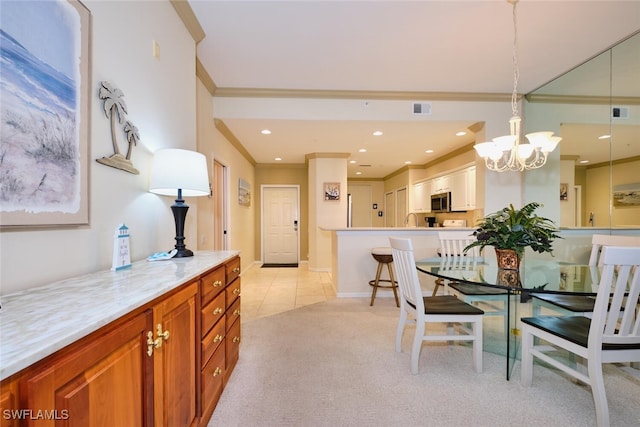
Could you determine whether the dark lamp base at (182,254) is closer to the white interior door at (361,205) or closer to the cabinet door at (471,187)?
the cabinet door at (471,187)

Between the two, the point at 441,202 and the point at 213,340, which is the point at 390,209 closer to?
the point at 441,202

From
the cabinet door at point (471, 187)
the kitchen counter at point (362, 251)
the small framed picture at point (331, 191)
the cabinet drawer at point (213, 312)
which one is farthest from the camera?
the small framed picture at point (331, 191)

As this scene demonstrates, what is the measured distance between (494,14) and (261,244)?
228 inches

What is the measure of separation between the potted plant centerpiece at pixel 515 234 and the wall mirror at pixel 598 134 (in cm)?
156

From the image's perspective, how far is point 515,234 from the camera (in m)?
1.97

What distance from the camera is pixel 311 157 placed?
18.6ft

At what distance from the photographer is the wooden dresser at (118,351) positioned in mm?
551

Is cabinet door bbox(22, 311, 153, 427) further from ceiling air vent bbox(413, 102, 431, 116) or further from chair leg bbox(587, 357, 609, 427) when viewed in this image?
ceiling air vent bbox(413, 102, 431, 116)

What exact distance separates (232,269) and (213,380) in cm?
67

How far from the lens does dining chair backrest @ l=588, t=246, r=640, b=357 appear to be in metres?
1.33

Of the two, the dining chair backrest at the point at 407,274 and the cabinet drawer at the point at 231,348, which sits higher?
the dining chair backrest at the point at 407,274

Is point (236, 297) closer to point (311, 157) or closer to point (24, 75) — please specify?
point (24, 75)

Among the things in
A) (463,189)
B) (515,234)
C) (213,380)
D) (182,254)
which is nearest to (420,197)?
(463,189)

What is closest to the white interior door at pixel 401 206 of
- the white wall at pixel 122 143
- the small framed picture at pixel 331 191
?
the small framed picture at pixel 331 191
